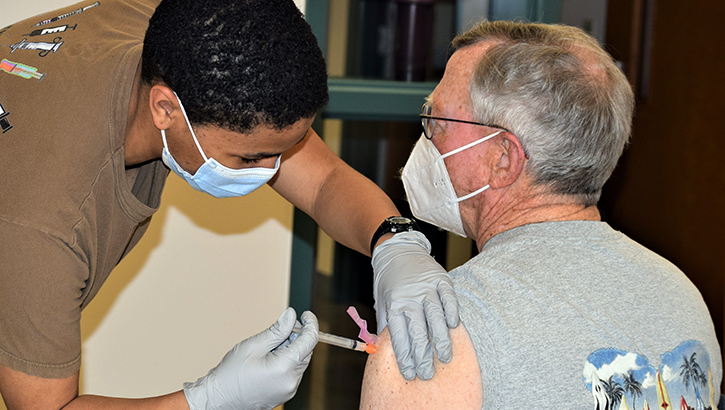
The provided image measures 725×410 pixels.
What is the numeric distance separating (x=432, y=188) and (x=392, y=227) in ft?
0.52

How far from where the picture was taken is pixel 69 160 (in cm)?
110

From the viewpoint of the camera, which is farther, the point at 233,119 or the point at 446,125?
the point at 446,125

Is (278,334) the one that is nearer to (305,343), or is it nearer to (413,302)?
(305,343)

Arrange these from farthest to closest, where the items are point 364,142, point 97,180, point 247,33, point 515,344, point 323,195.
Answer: point 364,142
point 323,195
point 97,180
point 247,33
point 515,344

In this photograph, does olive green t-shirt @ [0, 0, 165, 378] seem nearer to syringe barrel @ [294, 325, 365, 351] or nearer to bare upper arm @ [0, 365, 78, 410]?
bare upper arm @ [0, 365, 78, 410]

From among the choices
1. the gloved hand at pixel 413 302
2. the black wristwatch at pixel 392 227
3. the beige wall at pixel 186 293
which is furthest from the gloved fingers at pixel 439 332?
the beige wall at pixel 186 293

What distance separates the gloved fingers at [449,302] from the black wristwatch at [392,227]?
30 cm

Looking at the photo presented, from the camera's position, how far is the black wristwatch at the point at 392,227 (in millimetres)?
1367

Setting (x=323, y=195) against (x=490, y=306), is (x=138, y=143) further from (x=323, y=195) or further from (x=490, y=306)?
(x=490, y=306)

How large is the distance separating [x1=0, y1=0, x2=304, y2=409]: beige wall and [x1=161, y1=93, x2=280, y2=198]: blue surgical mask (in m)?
0.65

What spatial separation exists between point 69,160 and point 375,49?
136 cm

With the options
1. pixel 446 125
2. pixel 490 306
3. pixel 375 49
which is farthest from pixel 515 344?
pixel 375 49

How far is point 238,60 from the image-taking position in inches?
40.0

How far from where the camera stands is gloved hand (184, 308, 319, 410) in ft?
3.73
